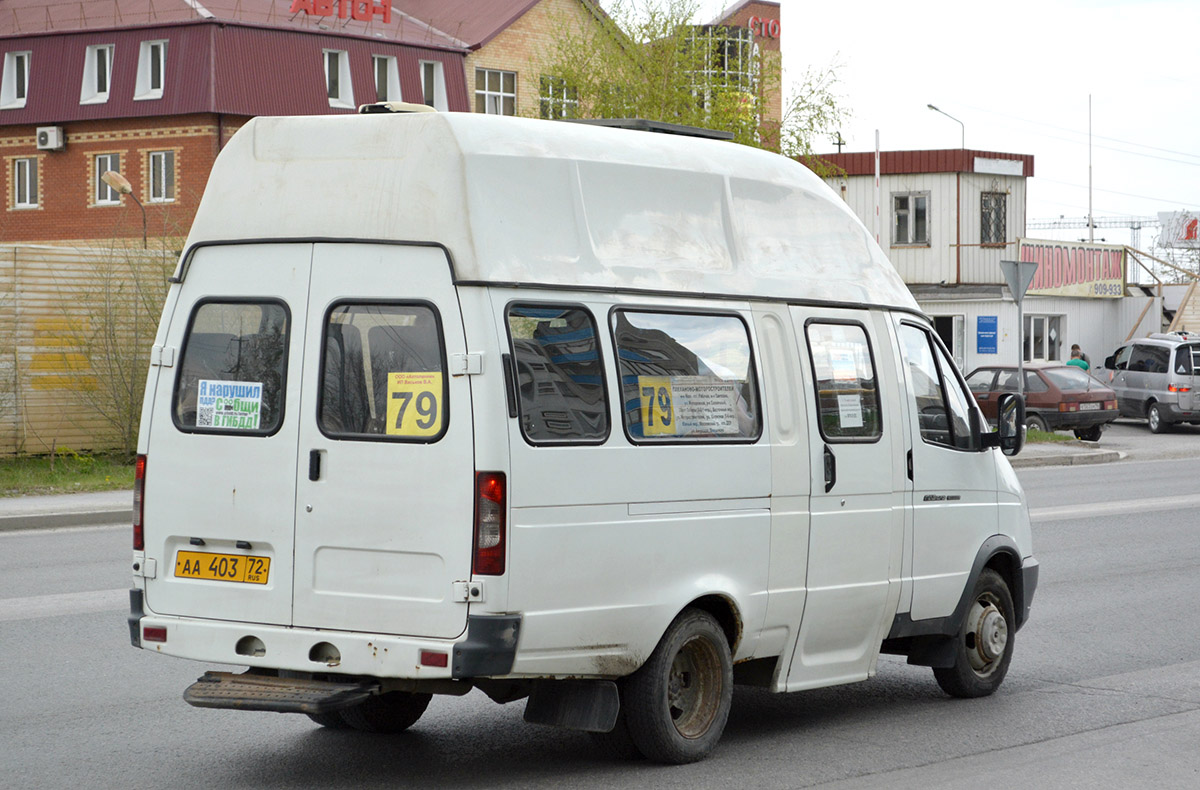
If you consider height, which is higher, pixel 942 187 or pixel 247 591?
pixel 942 187

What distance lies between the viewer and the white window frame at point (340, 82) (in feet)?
162

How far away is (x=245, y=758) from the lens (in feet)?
21.7

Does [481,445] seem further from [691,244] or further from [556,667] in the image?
[691,244]

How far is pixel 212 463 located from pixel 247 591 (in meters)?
0.54

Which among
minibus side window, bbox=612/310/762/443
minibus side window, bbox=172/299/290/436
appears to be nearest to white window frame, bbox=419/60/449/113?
minibus side window, bbox=612/310/762/443

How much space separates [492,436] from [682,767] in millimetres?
1795

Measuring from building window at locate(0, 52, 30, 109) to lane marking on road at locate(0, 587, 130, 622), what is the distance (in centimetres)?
4333

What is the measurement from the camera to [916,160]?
44.0 meters

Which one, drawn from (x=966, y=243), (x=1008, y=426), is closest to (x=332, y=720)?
(x=1008, y=426)

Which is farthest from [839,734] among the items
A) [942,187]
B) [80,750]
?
[942,187]

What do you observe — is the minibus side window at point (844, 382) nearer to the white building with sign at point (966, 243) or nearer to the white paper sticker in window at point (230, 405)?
the white paper sticker in window at point (230, 405)

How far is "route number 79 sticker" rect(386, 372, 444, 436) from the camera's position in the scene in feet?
18.9

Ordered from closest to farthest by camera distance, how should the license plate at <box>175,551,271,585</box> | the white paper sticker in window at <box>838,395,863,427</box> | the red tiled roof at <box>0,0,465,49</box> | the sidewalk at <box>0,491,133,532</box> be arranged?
the license plate at <box>175,551,271,585</box> < the white paper sticker in window at <box>838,395,863,427</box> < the sidewalk at <box>0,491,133,532</box> < the red tiled roof at <box>0,0,465,49</box>

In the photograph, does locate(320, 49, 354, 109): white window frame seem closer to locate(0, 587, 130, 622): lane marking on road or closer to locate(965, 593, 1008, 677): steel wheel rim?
locate(0, 587, 130, 622): lane marking on road
